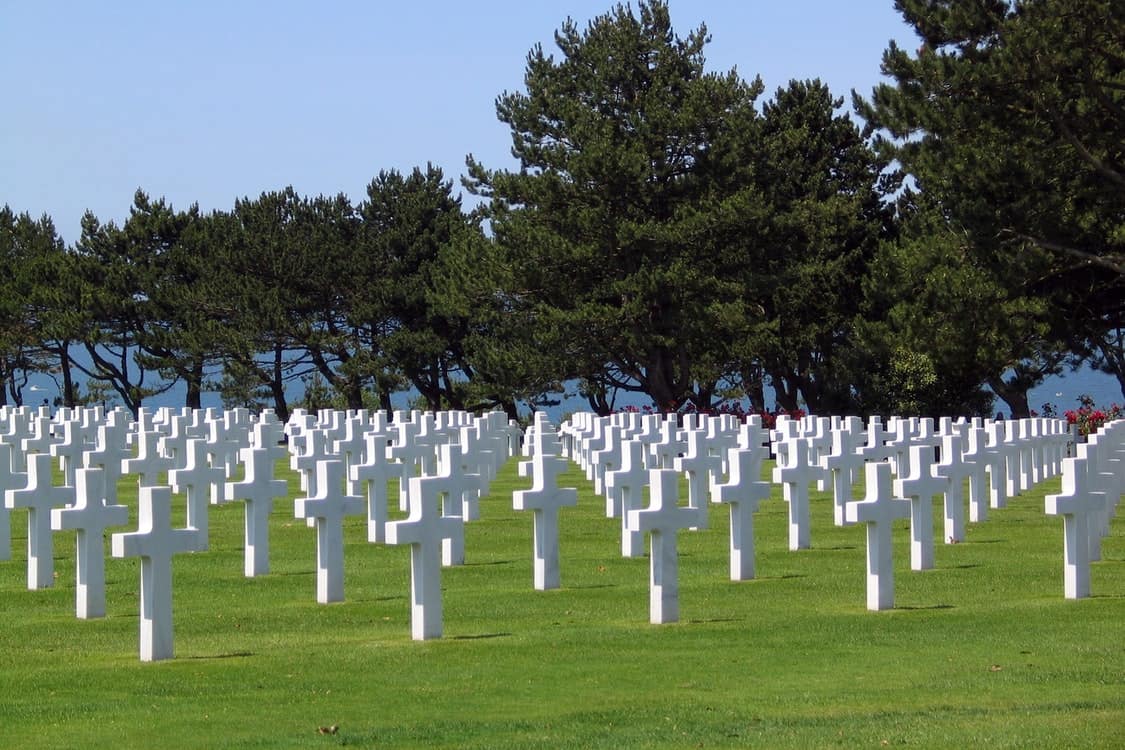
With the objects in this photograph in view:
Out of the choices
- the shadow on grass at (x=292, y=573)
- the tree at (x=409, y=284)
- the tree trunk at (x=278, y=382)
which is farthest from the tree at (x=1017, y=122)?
the tree trunk at (x=278, y=382)

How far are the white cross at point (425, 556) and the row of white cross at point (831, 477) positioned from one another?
3.94 ft

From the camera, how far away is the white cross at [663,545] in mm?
11039

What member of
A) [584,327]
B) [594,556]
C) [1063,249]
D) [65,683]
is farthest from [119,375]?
[65,683]

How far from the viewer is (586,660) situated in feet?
32.1

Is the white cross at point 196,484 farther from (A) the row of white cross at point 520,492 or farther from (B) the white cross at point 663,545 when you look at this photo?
(B) the white cross at point 663,545

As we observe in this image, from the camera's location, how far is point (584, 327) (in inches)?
1667

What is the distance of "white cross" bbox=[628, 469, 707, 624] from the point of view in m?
11.0

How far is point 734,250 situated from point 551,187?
4.39m

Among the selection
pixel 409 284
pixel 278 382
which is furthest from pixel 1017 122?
pixel 278 382

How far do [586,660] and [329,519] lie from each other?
302 cm

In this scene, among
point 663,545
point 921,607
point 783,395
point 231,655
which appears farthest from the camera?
point 783,395

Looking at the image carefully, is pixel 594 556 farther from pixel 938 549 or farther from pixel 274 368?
pixel 274 368

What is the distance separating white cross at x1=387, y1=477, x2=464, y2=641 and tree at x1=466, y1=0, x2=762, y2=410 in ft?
99.3

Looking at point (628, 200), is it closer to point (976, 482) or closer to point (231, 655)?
point (976, 482)
